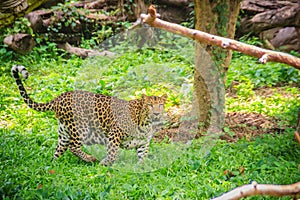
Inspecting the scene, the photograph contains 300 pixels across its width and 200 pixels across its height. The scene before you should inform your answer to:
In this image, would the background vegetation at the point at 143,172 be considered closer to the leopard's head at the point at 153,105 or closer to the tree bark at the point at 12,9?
the leopard's head at the point at 153,105

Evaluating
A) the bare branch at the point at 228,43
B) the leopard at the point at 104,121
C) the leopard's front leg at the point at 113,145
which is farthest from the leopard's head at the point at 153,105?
the bare branch at the point at 228,43

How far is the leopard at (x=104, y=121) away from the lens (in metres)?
5.06

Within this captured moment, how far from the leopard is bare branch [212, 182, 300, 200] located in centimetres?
289

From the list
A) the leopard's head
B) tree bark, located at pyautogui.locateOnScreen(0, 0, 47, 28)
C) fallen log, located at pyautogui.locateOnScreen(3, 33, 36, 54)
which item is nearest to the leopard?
the leopard's head

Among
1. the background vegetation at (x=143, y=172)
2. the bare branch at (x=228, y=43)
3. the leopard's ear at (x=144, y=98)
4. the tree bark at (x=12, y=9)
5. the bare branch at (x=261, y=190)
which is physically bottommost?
the background vegetation at (x=143, y=172)

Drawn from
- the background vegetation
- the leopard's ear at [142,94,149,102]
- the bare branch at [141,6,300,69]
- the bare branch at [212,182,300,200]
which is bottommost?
the background vegetation

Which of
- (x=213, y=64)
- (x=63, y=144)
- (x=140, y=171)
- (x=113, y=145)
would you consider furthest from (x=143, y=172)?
(x=213, y=64)

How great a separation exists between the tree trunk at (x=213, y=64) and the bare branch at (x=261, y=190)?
379 cm

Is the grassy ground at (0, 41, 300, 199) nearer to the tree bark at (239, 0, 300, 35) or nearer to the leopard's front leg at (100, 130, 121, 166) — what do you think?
the leopard's front leg at (100, 130, 121, 166)

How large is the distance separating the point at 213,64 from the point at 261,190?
3941 mm

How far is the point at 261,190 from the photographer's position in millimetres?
2129

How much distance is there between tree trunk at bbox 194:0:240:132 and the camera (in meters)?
5.90

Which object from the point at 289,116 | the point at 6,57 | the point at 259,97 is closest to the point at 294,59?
the point at 289,116

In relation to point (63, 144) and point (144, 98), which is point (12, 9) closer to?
point (144, 98)
